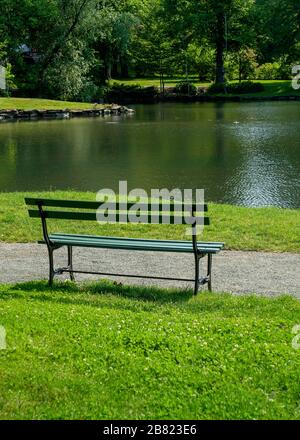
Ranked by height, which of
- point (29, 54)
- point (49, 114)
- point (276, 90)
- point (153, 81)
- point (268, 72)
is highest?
point (29, 54)

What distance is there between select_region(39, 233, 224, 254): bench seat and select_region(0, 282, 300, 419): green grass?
3.00 feet

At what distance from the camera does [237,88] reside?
220 ft

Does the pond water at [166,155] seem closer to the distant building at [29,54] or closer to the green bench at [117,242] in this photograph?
the green bench at [117,242]

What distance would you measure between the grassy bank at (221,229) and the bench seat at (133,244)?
8.46ft

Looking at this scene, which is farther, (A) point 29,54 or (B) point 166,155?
(A) point 29,54

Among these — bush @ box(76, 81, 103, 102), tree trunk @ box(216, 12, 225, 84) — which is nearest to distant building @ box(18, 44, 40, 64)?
bush @ box(76, 81, 103, 102)

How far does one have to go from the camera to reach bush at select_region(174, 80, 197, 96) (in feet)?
221

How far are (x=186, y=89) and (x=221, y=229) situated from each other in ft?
189

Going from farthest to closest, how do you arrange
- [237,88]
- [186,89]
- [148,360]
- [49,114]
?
[186,89], [237,88], [49,114], [148,360]

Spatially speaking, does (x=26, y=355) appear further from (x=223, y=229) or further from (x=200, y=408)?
(x=223, y=229)

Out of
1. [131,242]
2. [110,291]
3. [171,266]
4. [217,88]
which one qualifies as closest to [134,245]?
[131,242]

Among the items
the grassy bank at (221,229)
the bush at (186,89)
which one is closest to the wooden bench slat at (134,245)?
the grassy bank at (221,229)

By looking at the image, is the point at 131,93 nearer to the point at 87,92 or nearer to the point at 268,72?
the point at 87,92

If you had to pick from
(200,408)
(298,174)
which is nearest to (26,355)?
(200,408)
